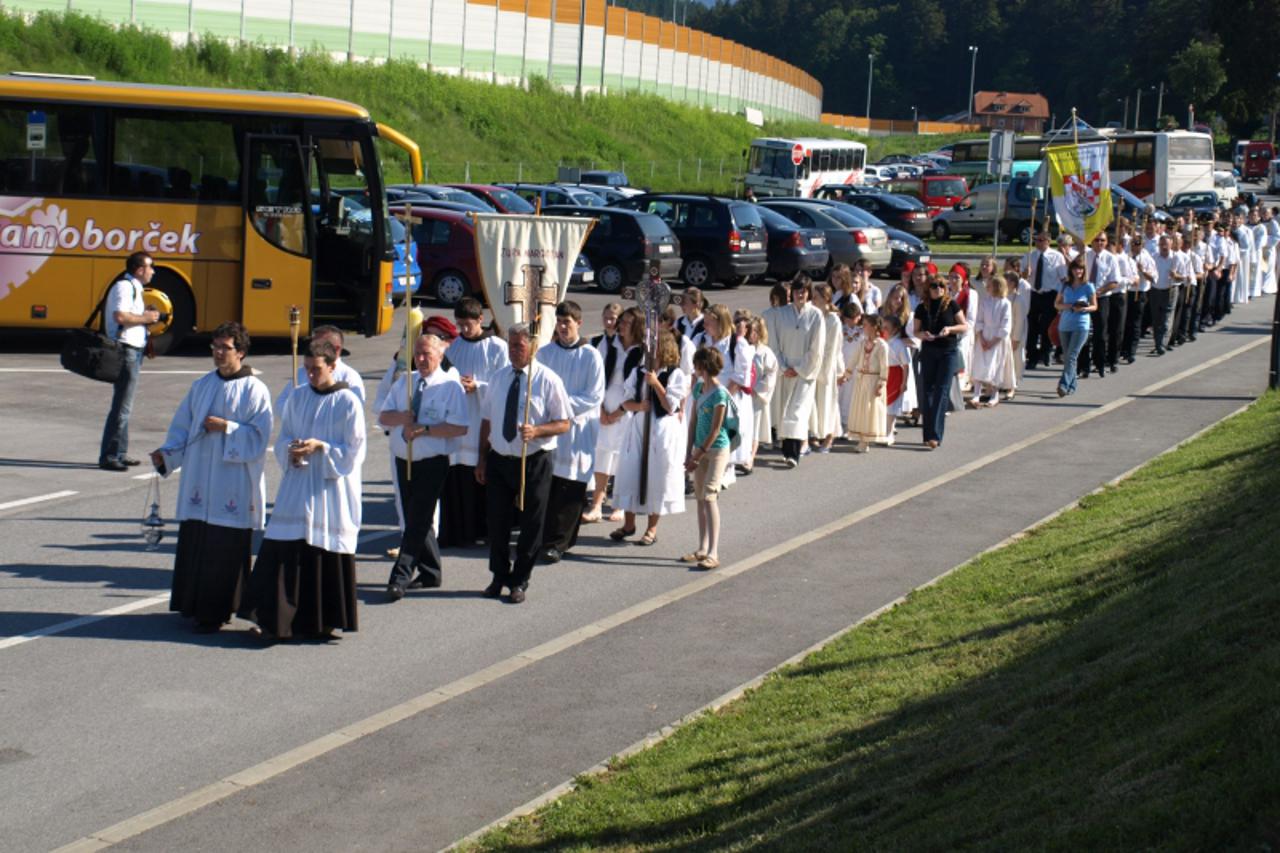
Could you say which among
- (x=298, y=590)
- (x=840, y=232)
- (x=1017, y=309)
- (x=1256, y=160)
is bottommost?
(x=298, y=590)

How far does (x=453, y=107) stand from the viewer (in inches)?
2539

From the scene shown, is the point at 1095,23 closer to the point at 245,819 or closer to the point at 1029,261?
the point at 1029,261

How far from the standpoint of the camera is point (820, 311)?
15750 mm

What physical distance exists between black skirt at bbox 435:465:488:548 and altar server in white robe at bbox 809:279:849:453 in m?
4.64

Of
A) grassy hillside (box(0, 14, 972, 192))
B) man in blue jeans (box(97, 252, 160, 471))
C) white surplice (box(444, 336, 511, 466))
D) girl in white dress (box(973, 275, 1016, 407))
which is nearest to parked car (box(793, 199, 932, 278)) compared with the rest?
girl in white dress (box(973, 275, 1016, 407))

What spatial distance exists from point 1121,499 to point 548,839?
834 centimetres

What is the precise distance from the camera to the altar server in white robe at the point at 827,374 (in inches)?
631

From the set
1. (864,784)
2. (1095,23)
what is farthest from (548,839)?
(1095,23)

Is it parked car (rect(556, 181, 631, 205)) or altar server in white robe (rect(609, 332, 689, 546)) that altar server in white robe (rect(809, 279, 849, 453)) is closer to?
altar server in white robe (rect(609, 332, 689, 546))

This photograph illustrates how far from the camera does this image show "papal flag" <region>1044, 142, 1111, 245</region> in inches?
951

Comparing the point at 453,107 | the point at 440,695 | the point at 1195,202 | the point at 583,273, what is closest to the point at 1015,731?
the point at 440,695

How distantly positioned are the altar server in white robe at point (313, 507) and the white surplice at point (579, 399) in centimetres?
212

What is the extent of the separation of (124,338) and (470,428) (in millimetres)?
4103

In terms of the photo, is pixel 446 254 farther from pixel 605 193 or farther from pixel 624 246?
pixel 605 193
